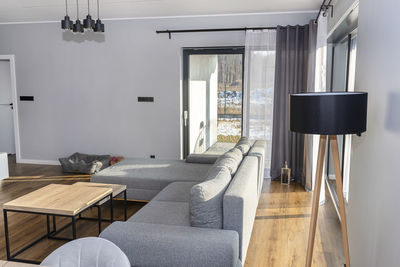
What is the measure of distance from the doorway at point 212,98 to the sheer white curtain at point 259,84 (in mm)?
272

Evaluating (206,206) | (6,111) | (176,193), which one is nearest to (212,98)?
(176,193)

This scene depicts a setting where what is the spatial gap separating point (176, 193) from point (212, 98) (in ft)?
9.17

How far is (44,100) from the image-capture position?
6668 millimetres

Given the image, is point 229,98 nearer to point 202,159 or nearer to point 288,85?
point 288,85

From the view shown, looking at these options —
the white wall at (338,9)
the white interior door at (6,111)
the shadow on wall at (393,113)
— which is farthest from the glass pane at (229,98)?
the white interior door at (6,111)

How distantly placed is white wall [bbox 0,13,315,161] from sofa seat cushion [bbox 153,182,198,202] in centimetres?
230

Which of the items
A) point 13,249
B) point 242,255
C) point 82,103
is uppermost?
point 82,103

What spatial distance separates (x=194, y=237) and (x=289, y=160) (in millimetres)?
3609

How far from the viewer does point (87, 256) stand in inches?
62.8

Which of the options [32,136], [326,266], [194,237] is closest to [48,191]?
[194,237]

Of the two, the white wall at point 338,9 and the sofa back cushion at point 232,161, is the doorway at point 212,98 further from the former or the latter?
the sofa back cushion at point 232,161

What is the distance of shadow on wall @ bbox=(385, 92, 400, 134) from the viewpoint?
1.76m

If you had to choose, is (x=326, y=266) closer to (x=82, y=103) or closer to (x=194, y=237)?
(x=194, y=237)

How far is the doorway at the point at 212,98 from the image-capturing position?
235 inches
